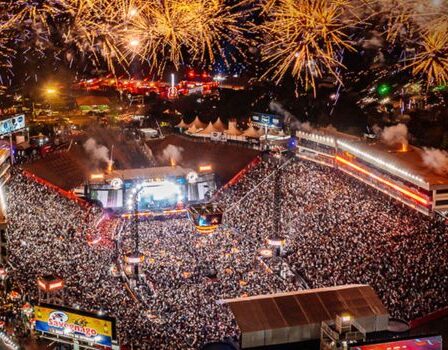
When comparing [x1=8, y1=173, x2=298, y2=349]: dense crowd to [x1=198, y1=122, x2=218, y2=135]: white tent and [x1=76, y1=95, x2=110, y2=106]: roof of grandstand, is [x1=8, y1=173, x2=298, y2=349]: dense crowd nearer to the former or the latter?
[x1=198, y1=122, x2=218, y2=135]: white tent

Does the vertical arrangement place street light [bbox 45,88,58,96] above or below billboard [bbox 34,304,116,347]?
above

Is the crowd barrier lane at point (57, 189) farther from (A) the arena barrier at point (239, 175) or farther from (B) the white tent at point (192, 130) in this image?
(B) the white tent at point (192, 130)

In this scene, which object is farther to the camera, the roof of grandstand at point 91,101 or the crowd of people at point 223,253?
the roof of grandstand at point 91,101

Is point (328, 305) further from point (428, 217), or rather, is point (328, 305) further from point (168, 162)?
point (168, 162)

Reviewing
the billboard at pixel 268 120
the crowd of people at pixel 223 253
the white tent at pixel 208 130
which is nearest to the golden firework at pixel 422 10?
the crowd of people at pixel 223 253

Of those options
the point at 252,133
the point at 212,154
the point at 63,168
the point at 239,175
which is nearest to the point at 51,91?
the point at 63,168

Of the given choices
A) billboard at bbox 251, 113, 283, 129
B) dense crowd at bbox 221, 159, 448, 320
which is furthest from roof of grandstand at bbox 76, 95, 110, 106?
dense crowd at bbox 221, 159, 448, 320

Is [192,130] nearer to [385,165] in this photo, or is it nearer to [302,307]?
[385,165]
